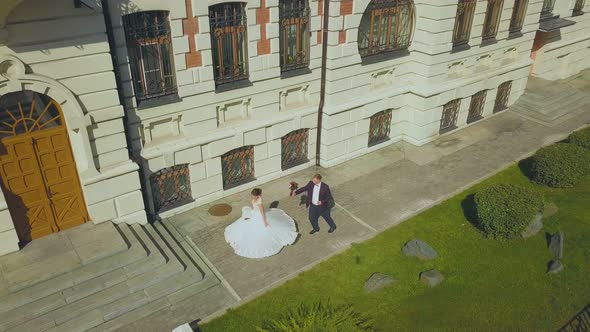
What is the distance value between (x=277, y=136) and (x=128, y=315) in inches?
289

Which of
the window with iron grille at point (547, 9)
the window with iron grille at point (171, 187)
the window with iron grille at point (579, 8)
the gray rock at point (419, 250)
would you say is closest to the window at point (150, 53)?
the window with iron grille at point (171, 187)

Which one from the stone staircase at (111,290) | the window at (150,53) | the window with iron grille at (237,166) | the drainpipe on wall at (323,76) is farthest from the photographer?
the window with iron grille at (237,166)

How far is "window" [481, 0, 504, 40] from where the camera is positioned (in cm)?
1884

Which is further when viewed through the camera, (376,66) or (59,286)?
(376,66)

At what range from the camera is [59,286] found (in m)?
11.0

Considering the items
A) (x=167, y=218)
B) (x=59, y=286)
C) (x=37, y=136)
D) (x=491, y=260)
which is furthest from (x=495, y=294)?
(x=37, y=136)

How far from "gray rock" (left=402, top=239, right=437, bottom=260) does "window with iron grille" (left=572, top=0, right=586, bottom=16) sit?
59.7ft

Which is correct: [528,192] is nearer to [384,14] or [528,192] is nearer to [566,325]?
[566,325]

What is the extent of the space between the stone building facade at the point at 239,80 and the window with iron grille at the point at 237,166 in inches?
1.8

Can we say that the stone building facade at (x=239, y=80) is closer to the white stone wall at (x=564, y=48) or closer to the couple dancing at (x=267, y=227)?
the couple dancing at (x=267, y=227)

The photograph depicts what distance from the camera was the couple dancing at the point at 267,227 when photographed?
1272 cm

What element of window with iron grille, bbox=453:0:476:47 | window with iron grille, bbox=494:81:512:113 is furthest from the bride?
window with iron grille, bbox=494:81:512:113

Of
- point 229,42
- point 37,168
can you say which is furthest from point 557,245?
point 37,168

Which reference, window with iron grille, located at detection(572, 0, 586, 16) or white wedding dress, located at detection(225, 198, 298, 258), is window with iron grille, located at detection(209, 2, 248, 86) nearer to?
white wedding dress, located at detection(225, 198, 298, 258)
